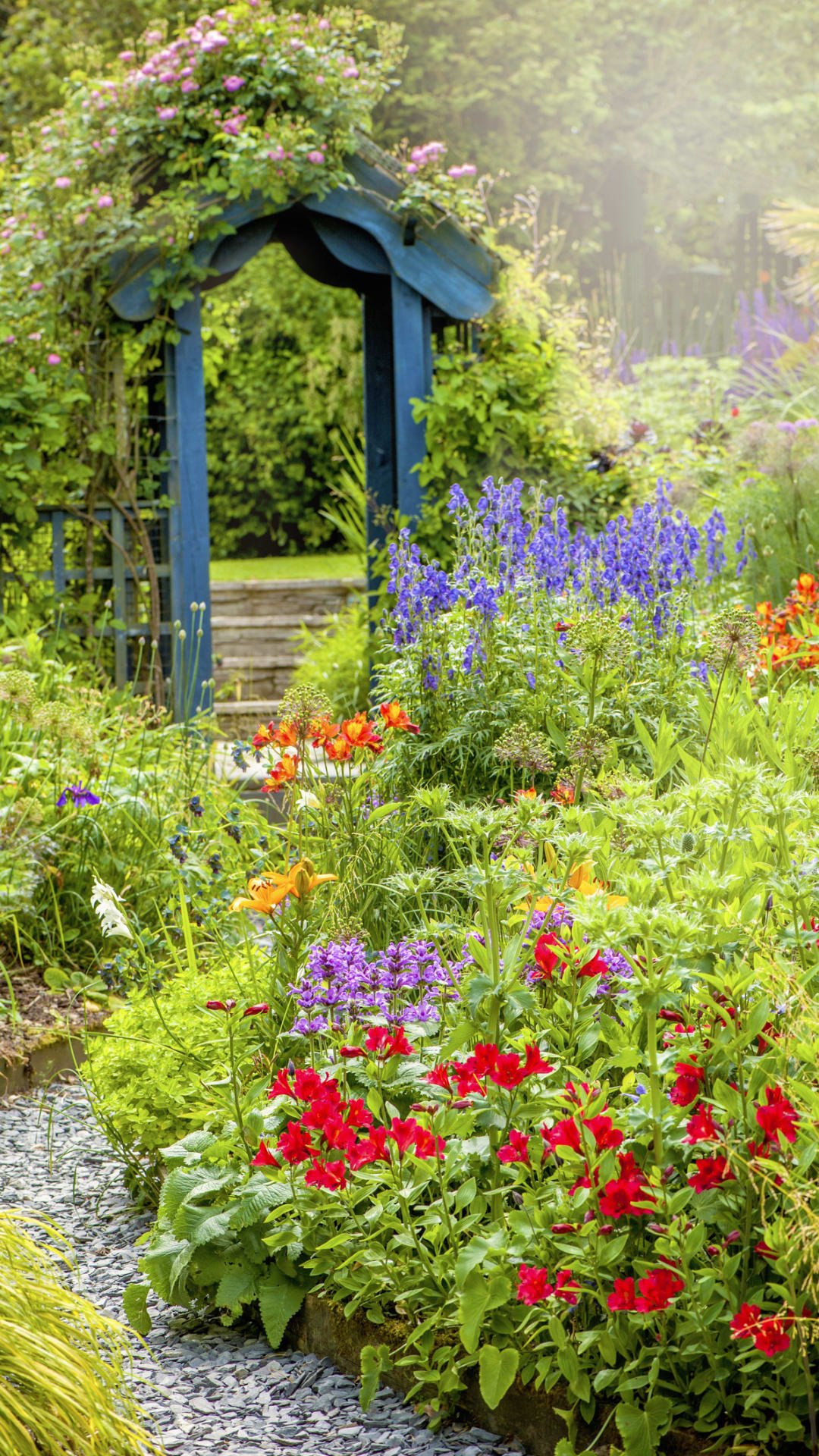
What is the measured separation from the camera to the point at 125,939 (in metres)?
3.87

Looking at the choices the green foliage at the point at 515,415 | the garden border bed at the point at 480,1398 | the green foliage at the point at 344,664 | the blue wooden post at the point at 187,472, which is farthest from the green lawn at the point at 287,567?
the garden border bed at the point at 480,1398

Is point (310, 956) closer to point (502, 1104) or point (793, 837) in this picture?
point (502, 1104)

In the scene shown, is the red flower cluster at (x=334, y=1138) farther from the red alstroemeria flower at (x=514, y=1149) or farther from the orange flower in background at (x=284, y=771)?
the orange flower in background at (x=284, y=771)

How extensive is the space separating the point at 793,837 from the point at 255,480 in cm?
1168

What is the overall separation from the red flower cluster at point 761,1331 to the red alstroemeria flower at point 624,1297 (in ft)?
0.39

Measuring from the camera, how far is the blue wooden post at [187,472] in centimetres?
637

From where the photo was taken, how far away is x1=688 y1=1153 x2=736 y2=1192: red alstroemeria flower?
1.58 metres

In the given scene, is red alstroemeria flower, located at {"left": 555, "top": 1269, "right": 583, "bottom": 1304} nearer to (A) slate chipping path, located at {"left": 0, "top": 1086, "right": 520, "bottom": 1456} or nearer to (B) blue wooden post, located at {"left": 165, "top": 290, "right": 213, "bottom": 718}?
(A) slate chipping path, located at {"left": 0, "top": 1086, "right": 520, "bottom": 1456}

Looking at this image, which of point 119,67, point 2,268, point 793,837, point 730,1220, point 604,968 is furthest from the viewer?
point 119,67

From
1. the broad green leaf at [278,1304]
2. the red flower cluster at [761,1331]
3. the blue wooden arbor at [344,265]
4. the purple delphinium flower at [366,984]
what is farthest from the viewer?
the blue wooden arbor at [344,265]

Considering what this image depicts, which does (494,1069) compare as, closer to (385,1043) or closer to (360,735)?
(385,1043)

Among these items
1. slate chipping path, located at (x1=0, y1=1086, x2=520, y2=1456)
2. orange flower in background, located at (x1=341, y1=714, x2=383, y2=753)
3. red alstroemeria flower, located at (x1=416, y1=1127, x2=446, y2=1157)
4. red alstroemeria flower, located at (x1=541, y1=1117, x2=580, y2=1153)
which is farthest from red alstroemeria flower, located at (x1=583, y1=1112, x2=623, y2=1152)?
orange flower in background, located at (x1=341, y1=714, x2=383, y2=753)

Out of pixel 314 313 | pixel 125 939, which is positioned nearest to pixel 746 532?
pixel 125 939

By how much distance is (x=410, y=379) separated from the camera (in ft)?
22.0
